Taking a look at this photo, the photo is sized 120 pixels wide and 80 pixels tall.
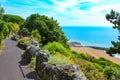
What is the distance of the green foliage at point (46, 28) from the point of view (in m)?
45.8

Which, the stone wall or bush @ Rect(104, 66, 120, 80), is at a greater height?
the stone wall

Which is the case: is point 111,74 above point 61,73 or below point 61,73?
below

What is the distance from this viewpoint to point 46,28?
158ft

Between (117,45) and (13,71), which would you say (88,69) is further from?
(117,45)

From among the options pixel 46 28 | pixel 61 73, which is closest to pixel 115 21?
pixel 46 28

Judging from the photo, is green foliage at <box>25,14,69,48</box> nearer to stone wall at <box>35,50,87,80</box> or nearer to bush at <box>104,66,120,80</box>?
bush at <box>104,66,120,80</box>

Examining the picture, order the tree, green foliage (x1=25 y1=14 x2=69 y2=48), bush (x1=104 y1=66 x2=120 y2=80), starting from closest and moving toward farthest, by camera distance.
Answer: bush (x1=104 y1=66 x2=120 y2=80), the tree, green foliage (x1=25 y1=14 x2=69 y2=48)

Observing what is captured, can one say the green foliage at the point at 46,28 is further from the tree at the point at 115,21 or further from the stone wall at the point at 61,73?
the stone wall at the point at 61,73

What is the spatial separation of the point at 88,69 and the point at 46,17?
38.7 meters

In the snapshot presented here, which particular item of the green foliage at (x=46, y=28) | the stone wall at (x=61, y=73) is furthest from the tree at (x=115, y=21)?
the stone wall at (x=61, y=73)

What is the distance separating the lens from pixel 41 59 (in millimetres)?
15641

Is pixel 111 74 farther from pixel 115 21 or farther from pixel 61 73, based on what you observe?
pixel 115 21

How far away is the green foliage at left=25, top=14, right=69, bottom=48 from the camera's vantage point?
4575cm

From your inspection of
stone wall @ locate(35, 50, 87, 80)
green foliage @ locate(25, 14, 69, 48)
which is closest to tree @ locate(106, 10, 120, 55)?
green foliage @ locate(25, 14, 69, 48)
